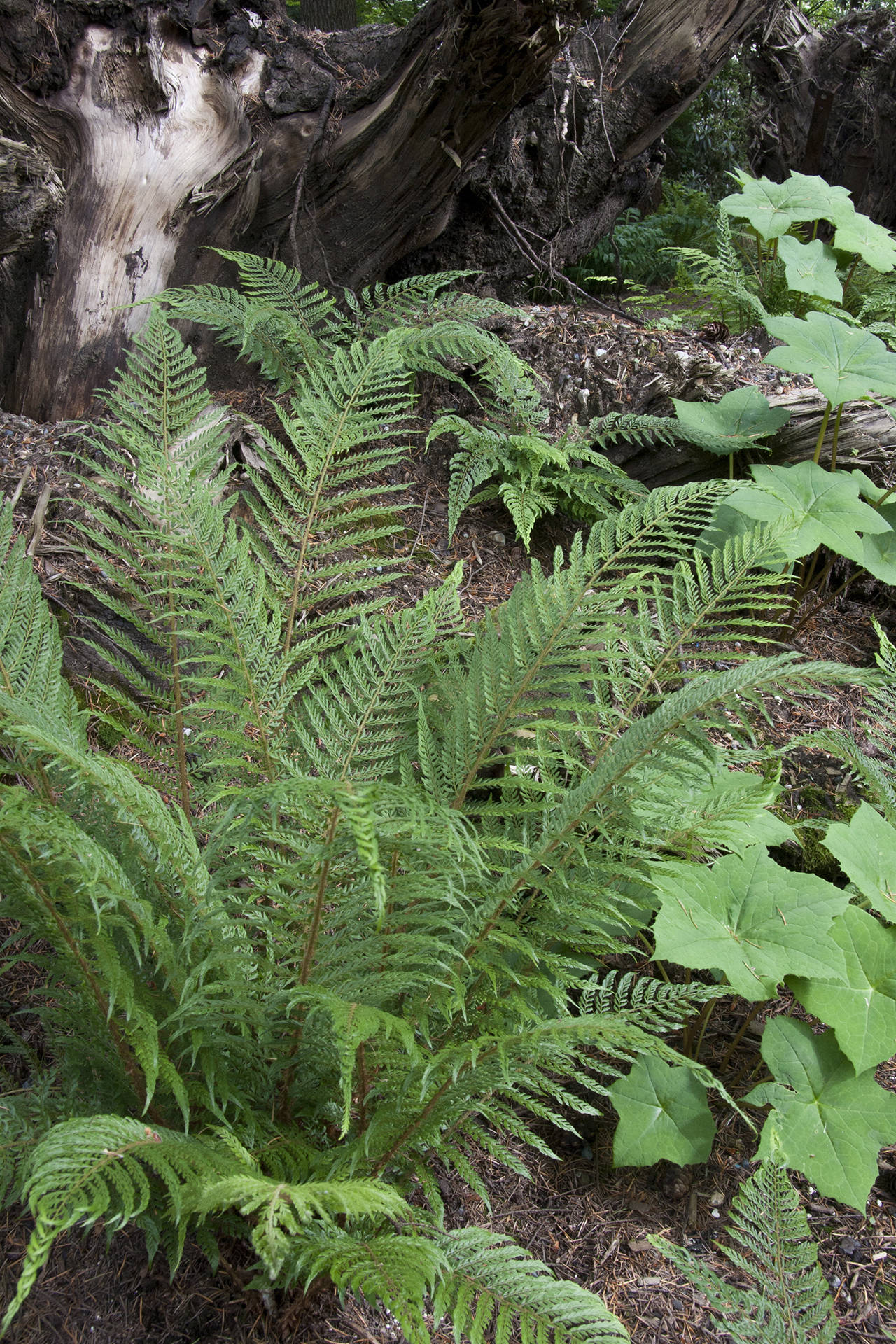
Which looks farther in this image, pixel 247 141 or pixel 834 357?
pixel 247 141

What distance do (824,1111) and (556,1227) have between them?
55cm

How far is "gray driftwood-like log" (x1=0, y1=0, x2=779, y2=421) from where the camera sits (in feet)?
8.77

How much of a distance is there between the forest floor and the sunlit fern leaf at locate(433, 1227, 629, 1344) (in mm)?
286

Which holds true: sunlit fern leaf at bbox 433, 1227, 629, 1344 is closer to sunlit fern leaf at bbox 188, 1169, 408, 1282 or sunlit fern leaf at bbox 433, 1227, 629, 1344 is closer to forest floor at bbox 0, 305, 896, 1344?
sunlit fern leaf at bbox 188, 1169, 408, 1282

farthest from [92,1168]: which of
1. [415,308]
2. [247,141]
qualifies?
[247,141]

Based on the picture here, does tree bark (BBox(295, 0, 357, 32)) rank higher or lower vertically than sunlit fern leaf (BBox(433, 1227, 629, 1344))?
higher

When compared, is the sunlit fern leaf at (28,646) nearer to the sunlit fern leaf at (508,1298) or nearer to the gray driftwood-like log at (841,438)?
the sunlit fern leaf at (508,1298)

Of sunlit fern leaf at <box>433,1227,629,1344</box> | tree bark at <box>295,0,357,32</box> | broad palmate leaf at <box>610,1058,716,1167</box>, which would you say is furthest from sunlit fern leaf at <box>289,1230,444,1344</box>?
tree bark at <box>295,0,357,32</box>

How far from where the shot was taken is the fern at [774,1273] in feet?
4.02

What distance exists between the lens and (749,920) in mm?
1630

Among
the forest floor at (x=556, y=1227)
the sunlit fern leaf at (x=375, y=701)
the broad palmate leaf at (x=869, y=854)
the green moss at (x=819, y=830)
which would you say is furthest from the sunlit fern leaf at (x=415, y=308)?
the broad palmate leaf at (x=869, y=854)

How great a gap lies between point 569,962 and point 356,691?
551 mm

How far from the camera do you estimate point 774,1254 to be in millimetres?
1285

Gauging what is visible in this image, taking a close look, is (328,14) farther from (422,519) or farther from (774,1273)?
(774,1273)
